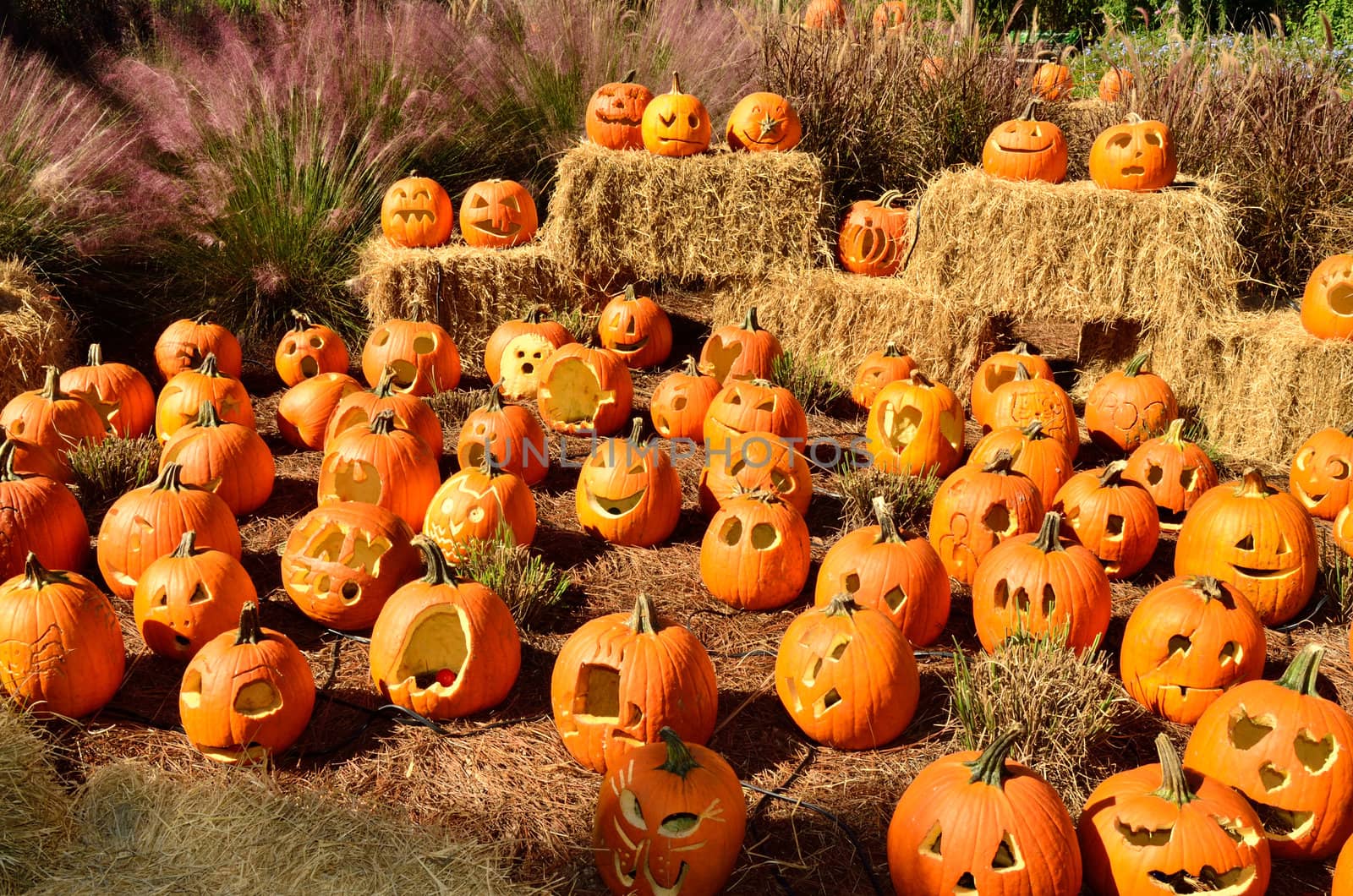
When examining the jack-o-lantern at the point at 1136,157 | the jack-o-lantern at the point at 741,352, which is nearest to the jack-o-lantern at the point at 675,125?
the jack-o-lantern at the point at 741,352

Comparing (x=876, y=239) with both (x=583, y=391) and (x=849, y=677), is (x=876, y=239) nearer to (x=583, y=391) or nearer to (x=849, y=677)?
(x=583, y=391)

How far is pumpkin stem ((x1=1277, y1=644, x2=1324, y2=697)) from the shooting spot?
9.57 ft

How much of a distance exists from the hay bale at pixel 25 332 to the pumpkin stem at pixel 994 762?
491 cm

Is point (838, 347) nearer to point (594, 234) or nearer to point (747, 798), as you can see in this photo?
point (594, 234)

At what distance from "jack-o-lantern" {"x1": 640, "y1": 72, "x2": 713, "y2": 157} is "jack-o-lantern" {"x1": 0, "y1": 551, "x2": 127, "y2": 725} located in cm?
444

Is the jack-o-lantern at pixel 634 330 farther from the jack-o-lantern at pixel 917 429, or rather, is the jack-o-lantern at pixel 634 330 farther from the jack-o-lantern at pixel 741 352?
the jack-o-lantern at pixel 917 429

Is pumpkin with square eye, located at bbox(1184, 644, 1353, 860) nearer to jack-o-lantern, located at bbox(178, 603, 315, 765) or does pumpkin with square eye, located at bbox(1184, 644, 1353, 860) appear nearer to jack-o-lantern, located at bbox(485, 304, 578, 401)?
jack-o-lantern, located at bbox(178, 603, 315, 765)

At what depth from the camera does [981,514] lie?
4.16 metres

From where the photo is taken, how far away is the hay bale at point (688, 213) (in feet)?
22.3

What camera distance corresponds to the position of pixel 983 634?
12.4 ft

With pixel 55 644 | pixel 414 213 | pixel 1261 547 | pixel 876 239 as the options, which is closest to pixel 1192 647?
pixel 1261 547

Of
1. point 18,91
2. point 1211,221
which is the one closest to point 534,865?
point 1211,221

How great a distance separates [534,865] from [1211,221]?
4885 mm

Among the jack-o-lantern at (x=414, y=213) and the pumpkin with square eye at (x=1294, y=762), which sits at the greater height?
the jack-o-lantern at (x=414, y=213)
